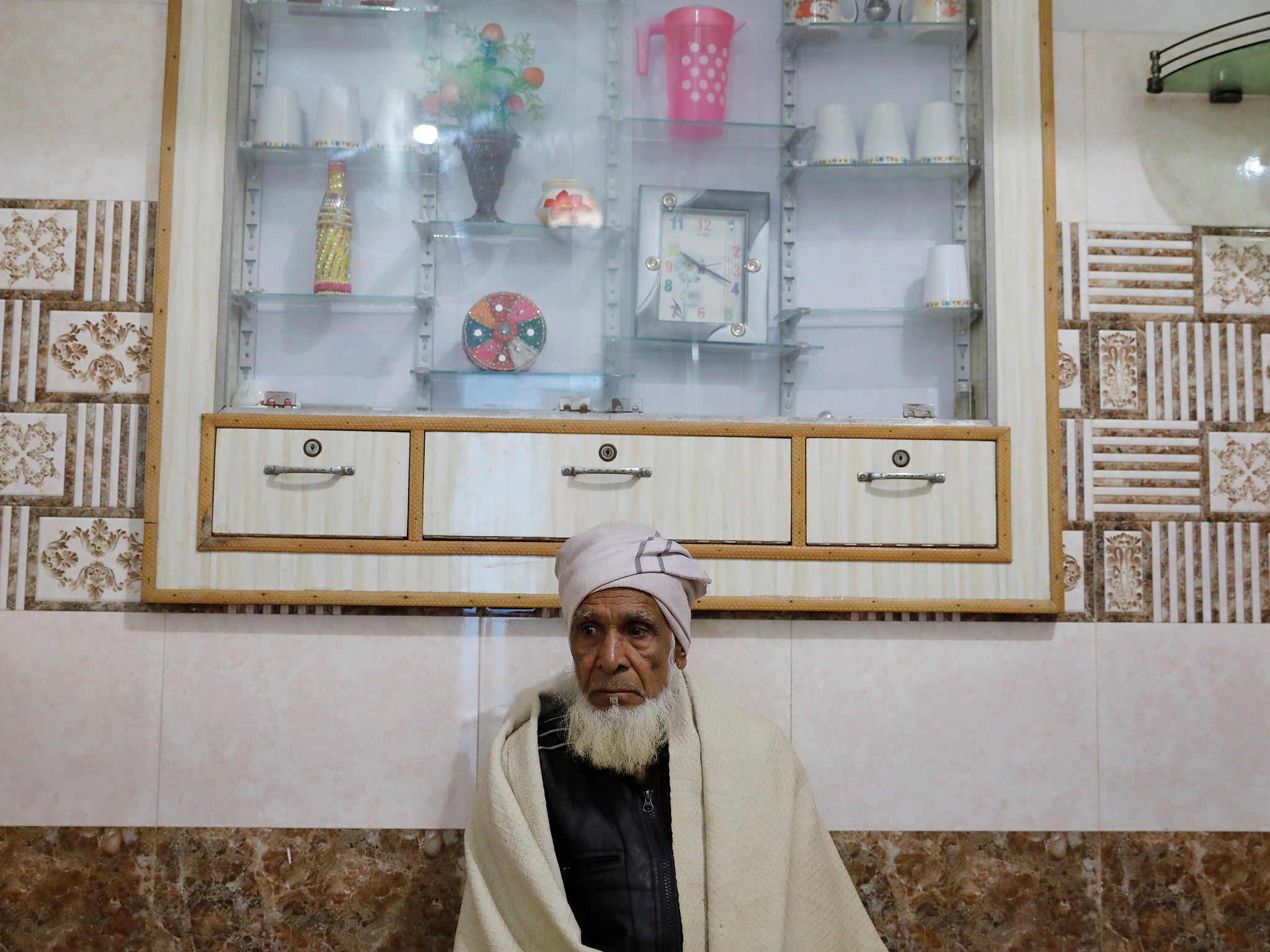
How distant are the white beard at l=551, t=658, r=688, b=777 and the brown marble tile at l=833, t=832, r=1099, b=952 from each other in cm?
66

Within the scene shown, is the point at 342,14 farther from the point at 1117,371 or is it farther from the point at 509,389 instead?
the point at 1117,371

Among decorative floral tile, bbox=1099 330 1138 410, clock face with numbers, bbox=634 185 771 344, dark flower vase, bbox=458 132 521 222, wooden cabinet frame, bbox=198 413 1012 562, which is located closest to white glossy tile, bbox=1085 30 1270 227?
decorative floral tile, bbox=1099 330 1138 410

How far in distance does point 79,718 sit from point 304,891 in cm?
64

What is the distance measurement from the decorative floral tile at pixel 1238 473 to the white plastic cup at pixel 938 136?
920 millimetres

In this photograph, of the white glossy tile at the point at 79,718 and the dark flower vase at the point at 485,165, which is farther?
the dark flower vase at the point at 485,165

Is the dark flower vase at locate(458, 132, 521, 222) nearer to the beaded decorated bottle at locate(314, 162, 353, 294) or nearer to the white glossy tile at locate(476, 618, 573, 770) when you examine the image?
the beaded decorated bottle at locate(314, 162, 353, 294)

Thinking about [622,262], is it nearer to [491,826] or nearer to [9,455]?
[491,826]

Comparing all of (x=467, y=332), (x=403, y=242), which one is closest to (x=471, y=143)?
(x=403, y=242)

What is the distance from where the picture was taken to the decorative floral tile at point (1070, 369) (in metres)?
2.39

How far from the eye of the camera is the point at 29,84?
236 centimetres

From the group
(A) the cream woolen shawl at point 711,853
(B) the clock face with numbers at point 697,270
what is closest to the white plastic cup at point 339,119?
(B) the clock face with numbers at point 697,270

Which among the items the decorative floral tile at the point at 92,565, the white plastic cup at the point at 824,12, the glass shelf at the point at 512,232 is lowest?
the decorative floral tile at the point at 92,565

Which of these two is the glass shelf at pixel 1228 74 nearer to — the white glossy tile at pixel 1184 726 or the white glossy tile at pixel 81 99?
the white glossy tile at pixel 1184 726

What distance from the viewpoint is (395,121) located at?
2.40 m
